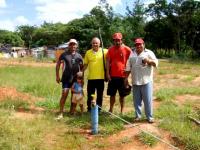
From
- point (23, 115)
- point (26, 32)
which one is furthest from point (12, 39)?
point (23, 115)

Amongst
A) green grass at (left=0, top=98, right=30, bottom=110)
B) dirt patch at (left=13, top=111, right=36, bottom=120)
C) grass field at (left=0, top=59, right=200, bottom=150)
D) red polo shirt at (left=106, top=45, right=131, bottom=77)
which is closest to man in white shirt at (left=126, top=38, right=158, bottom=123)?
grass field at (left=0, top=59, right=200, bottom=150)

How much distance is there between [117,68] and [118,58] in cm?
20

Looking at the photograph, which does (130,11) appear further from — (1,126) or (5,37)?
(5,37)

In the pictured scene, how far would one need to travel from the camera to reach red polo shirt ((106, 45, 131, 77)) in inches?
335

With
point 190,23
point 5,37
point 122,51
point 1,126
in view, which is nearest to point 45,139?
point 1,126

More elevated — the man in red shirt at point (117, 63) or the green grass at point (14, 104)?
the man in red shirt at point (117, 63)

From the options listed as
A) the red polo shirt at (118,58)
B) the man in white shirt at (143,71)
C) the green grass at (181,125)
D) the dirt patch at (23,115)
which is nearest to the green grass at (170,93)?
the green grass at (181,125)

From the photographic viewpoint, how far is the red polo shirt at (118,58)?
27.9ft

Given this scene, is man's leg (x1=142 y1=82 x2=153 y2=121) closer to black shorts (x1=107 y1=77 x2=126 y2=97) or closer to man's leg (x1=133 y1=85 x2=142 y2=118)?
man's leg (x1=133 y1=85 x2=142 y2=118)

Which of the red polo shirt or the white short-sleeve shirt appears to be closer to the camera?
the white short-sleeve shirt

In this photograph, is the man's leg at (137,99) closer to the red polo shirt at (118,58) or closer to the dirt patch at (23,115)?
the red polo shirt at (118,58)

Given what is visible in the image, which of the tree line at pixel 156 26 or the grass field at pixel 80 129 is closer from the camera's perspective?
the grass field at pixel 80 129

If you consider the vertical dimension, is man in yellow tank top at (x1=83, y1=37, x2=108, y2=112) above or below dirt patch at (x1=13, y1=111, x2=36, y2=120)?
above

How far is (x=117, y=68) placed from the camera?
855 centimetres
